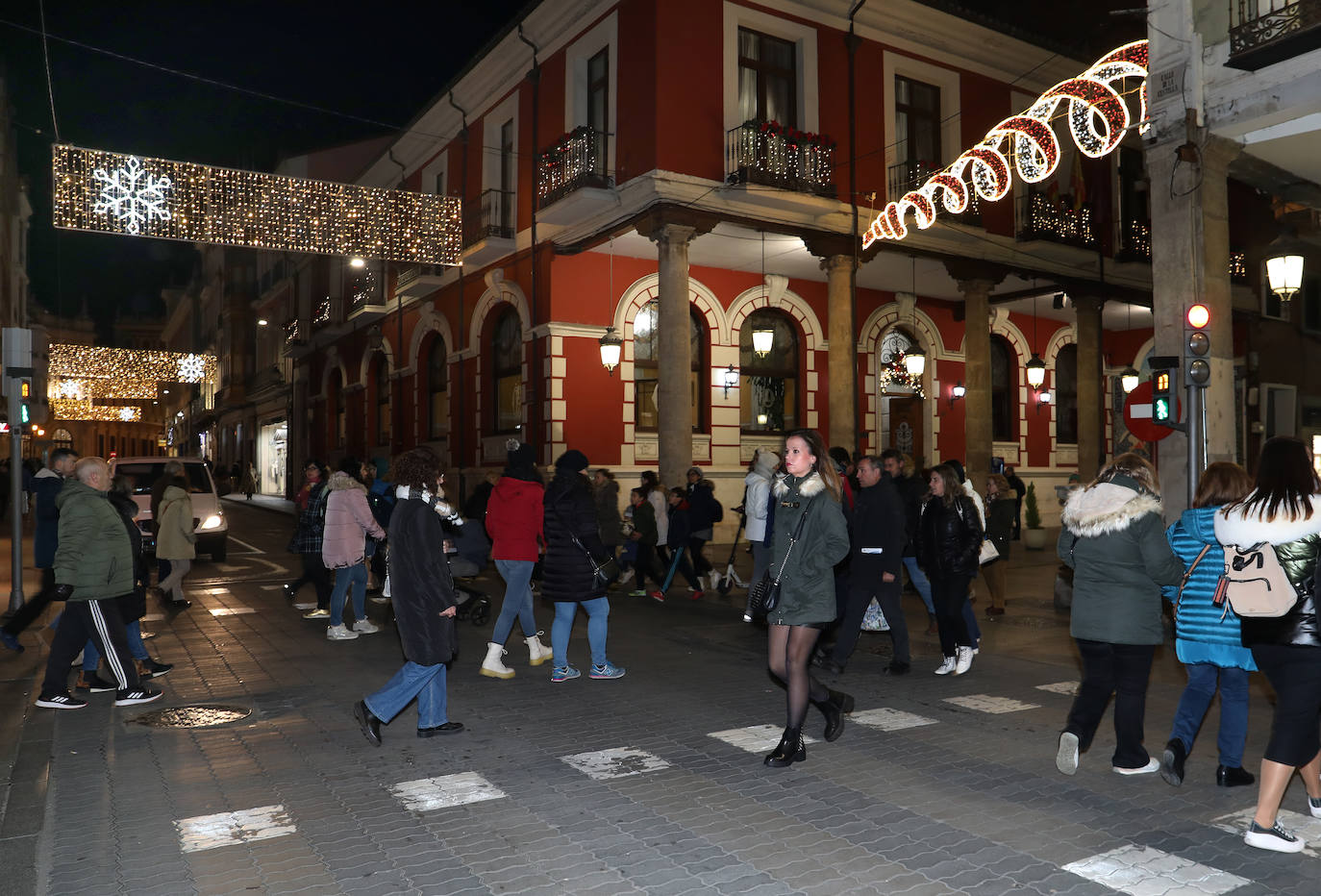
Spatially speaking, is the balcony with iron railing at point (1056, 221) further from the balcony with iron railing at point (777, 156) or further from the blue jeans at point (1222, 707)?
the blue jeans at point (1222, 707)

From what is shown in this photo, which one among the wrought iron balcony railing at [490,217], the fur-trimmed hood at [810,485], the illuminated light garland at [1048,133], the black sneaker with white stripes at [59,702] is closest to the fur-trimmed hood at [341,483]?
the black sneaker with white stripes at [59,702]

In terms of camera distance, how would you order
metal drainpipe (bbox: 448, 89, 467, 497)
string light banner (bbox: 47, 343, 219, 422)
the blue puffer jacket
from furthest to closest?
string light banner (bbox: 47, 343, 219, 422)
metal drainpipe (bbox: 448, 89, 467, 497)
the blue puffer jacket

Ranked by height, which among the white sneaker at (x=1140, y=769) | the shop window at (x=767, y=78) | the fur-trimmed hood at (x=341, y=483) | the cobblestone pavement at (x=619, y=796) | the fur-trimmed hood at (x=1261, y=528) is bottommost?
the cobblestone pavement at (x=619, y=796)

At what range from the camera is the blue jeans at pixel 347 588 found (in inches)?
393

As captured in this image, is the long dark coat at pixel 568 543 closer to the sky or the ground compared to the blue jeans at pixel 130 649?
closer to the sky

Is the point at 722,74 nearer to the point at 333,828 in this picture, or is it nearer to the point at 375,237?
the point at 375,237

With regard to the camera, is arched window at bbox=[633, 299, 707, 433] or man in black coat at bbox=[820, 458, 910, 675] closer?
man in black coat at bbox=[820, 458, 910, 675]

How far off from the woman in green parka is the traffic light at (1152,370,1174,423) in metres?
5.67

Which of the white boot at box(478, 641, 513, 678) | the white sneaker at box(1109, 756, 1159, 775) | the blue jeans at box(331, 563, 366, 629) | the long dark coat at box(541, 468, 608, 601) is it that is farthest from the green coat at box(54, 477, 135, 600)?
the white sneaker at box(1109, 756, 1159, 775)

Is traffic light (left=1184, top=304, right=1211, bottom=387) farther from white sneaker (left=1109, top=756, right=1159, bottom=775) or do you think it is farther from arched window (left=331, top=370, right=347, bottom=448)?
arched window (left=331, top=370, right=347, bottom=448)

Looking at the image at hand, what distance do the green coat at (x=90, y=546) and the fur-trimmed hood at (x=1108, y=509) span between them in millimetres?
6288

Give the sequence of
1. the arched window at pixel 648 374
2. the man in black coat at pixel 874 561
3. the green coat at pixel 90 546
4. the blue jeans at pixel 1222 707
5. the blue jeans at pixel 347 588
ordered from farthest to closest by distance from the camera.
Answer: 1. the arched window at pixel 648 374
2. the blue jeans at pixel 347 588
3. the man in black coat at pixel 874 561
4. the green coat at pixel 90 546
5. the blue jeans at pixel 1222 707

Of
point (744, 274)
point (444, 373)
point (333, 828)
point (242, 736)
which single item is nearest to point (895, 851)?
point (333, 828)

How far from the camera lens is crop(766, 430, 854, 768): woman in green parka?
5.57 metres
